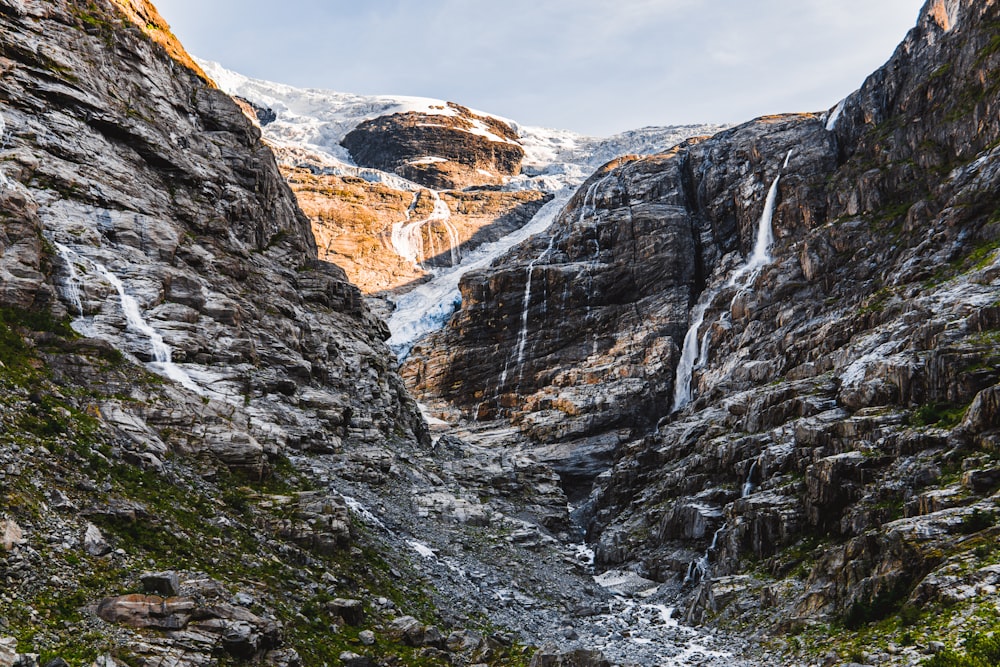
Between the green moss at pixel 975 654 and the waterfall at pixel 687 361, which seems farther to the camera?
the waterfall at pixel 687 361

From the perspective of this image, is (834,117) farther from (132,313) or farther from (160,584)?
(160,584)

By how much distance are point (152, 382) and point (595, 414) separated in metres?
52.9

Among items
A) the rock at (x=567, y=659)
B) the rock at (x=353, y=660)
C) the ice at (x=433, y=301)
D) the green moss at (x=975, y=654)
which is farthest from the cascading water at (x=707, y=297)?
the rock at (x=353, y=660)

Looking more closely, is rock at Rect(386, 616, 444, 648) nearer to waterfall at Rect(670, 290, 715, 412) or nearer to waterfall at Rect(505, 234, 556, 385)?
waterfall at Rect(670, 290, 715, 412)

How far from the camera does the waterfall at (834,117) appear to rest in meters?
90.4

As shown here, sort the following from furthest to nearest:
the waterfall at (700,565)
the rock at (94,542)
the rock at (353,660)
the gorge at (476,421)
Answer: the waterfall at (700,565) → the gorge at (476,421) → the rock at (353,660) → the rock at (94,542)

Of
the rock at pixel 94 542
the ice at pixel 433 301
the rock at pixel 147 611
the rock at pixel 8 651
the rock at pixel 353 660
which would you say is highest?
the ice at pixel 433 301

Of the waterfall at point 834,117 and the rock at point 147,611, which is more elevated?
the waterfall at point 834,117

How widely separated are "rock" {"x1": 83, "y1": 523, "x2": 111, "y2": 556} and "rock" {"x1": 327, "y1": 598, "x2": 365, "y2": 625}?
7.88 m

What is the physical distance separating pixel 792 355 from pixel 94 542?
52595mm

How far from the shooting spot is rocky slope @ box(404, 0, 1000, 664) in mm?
30631

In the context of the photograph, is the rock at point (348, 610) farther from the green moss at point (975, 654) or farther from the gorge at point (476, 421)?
the green moss at point (975, 654)

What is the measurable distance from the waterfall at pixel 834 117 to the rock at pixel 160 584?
94.6 meters

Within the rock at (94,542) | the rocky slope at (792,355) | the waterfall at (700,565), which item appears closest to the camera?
the rock at (94,542)
